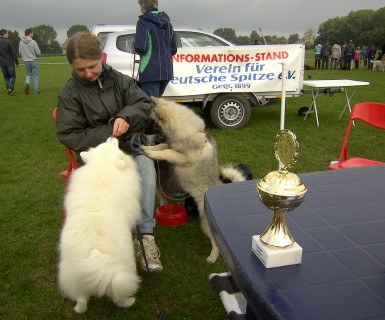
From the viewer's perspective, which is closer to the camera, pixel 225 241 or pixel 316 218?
pixel 225 241

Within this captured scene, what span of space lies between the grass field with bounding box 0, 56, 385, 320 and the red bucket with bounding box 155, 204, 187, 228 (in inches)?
3.0

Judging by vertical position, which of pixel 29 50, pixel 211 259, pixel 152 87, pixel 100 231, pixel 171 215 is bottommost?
pixel 211 259

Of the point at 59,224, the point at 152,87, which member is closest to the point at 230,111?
the point at 152,87

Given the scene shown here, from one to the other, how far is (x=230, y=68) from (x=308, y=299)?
19.0 feet

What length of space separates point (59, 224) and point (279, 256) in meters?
3.01

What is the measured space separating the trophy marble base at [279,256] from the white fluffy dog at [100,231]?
41.9 inches

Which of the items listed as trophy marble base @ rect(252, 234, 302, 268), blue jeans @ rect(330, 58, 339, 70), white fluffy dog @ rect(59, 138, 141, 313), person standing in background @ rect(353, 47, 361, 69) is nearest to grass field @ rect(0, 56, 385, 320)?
white fluffy dog @ rect(59, 138, 141, 313)

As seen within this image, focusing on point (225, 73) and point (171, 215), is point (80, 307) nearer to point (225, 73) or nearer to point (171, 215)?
point (171, 215)

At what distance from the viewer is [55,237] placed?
10.7ft

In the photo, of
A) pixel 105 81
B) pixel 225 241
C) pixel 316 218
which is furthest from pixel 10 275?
pixel 316 218

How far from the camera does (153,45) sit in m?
5.02

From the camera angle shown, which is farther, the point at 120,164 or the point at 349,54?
the point at 349,54

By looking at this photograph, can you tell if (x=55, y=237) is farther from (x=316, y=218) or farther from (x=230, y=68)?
(x=230, y=68)

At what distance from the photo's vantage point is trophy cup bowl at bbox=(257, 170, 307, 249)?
0.98 meters
